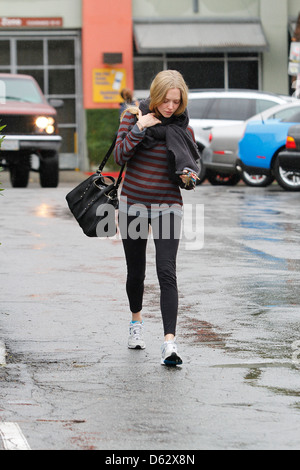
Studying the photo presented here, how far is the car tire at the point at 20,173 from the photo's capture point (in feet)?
70.2

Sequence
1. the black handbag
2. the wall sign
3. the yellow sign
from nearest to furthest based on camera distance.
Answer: the black handbag → the wall sign → the yellow sign

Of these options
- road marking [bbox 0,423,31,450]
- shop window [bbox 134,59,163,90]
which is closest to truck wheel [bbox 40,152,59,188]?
shop window [bbox 134,59,163,90]

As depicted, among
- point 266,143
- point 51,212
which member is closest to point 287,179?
point 266,143

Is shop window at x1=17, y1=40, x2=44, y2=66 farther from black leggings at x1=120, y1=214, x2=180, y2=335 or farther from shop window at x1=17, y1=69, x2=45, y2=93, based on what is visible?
black leggings at x1=120, y1=214, x2=180, y2=335

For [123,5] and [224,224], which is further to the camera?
[123,5]

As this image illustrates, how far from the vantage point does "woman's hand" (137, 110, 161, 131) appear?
6.72 meters

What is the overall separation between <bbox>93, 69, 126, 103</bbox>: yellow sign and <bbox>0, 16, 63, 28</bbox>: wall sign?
1662mm

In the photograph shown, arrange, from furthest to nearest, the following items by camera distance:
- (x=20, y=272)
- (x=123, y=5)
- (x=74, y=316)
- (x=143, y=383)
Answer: (x=123, y=5) → (x=20, y=272) → (x=74, y=316) → (x=143, y=383)

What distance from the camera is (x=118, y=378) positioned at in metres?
6.31

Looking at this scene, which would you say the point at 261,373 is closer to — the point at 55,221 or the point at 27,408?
the point at 27,408

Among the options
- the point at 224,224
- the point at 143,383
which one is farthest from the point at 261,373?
the point at 224,224

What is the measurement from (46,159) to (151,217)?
14.8 metres

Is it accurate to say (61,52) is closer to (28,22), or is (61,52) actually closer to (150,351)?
(28,22)

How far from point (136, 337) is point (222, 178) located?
17.7 m
